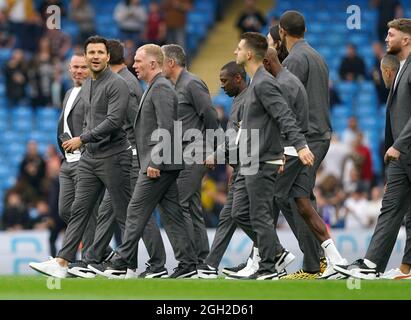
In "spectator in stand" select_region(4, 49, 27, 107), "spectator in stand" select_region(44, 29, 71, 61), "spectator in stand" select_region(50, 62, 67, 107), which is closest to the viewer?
"spectator in stand" select_region(50, 62, 67, 107)

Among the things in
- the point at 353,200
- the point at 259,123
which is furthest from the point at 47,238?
the point at 259,123

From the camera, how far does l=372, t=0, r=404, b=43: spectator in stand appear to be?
22859mm

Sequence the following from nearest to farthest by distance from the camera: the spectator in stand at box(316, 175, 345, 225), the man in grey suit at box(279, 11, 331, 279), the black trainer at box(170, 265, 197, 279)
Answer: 1. the man in grey suit at box(279, 11, 331, 279)
2. the black trainer at box(170, 265, 197, 279)
3. the spectator in stand at box(316, 175, 345, 225)

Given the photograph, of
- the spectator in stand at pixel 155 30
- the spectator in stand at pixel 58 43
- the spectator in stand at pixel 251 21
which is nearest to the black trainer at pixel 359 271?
the spectator in stand at pixel 251 21

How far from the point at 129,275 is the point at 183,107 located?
188 centimetres

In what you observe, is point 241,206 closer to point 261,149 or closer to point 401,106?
point 261,149

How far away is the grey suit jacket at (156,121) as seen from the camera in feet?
40.8

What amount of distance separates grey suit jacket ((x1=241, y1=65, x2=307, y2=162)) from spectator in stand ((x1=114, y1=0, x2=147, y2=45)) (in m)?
12.1

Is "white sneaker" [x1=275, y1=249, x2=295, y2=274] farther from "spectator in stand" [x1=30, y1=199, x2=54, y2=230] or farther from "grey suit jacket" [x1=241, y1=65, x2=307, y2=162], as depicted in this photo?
"spectator in stand" [x1=30, y1=199, x2=54, y2=230]

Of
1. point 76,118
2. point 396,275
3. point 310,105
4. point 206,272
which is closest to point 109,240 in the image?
point 206,272

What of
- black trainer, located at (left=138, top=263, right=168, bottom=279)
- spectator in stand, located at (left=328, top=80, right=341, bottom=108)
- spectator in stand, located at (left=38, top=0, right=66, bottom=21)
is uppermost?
spectator in stand, located at (left=38, top=0, right=66, bottom=21)

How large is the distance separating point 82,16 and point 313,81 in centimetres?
1248

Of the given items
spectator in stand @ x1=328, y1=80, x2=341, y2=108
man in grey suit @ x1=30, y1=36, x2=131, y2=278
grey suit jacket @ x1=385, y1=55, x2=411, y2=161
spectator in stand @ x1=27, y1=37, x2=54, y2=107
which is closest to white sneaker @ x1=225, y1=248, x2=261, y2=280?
man in grey suit @ x1=30, y1=36, x2=131, y2=278

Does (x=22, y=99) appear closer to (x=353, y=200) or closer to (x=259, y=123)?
(x=353, y=200)
